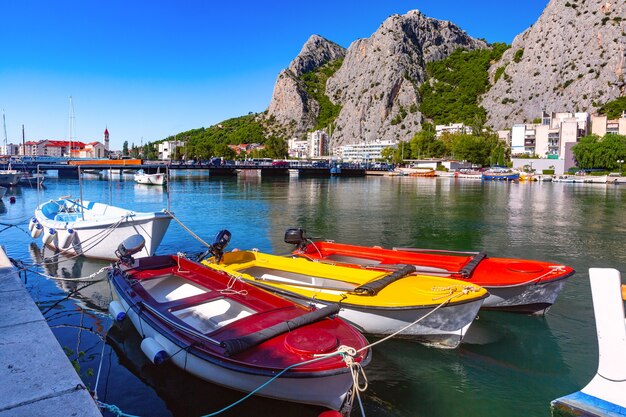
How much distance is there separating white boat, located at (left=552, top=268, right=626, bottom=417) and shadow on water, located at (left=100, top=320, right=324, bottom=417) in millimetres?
3922

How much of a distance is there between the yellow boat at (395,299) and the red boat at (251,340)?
1.33m

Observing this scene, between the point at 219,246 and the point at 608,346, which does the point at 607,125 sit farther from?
the point at 608,346

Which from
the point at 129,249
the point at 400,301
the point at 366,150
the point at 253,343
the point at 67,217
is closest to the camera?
the point at 253,343

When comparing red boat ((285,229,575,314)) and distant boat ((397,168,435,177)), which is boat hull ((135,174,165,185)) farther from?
distant boat ((397,168,435,177))

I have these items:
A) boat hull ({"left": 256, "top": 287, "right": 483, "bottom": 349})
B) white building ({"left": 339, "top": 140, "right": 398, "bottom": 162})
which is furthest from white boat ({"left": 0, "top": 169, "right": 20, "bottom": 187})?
white building ({"left": 339, "top": 140, "right": 398, "bottom": 162})

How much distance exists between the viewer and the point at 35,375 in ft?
15.2

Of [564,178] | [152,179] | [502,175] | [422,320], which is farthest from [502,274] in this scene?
[502,175]

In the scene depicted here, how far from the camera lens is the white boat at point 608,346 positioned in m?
5.40

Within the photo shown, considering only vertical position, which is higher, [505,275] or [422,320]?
[505,275]

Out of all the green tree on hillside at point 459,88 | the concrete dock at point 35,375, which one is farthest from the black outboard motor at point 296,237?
the green tree on hillside at point 459,88

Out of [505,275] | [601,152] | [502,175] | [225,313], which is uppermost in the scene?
[601,152]

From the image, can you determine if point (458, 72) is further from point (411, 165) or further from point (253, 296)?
point (253, 296)

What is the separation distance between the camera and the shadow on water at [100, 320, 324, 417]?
7.20 metres

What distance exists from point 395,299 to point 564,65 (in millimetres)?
161256
